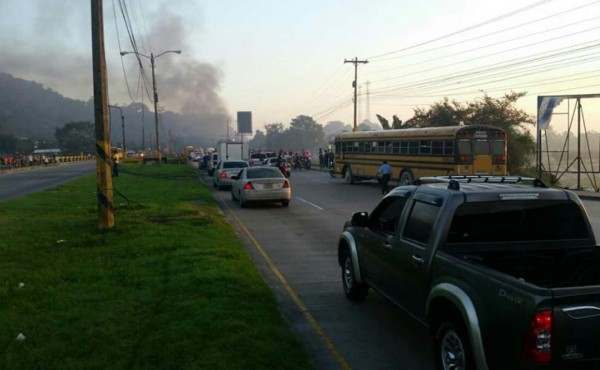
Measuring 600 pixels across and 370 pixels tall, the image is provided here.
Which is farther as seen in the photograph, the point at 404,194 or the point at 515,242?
the point at 404,194

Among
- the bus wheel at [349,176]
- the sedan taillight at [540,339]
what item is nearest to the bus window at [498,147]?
the bus wheel at [349,176]

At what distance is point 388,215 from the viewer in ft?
22.2

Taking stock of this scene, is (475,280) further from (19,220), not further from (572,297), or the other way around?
(19,220)

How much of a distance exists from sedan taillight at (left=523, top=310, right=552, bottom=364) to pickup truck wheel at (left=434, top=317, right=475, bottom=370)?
0.62 meters

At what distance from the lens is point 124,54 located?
139 ft

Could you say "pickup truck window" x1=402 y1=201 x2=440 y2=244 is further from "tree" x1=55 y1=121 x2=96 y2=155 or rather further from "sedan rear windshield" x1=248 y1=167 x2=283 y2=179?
"tree" x1=55 y1=121 x2=96 y2=155

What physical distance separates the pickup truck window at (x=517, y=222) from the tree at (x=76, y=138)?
15600 cm

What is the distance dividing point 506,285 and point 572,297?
0.39 m

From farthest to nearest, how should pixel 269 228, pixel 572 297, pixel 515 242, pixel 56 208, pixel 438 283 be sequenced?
pixel 56 208 → pixel 269 228 → pixel 515 242 → pixel 438 283 → pixel 572 297

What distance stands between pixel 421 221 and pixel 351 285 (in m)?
2.22

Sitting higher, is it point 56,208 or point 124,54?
point 124,54

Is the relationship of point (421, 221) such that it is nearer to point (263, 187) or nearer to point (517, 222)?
point (517, 222)

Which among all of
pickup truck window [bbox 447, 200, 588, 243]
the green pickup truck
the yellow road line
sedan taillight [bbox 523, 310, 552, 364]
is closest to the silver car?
the yellow road line

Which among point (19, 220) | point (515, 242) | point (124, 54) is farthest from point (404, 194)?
point (124, 54)
